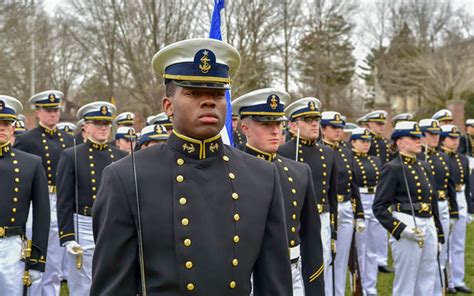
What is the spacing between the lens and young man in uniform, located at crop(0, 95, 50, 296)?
205 inches

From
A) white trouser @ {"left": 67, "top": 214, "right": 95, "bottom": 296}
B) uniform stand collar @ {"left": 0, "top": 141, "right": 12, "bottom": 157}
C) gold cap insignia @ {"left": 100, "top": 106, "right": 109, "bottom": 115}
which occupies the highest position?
gold cap insignia @ {"left": 100, "top": 106, "right": 109, "bottom": 115}

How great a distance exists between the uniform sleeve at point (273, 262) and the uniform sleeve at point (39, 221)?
10.7ft

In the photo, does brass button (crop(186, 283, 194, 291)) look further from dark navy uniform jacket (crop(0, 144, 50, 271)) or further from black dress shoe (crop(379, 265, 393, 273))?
black dress shoe (crop(379, 265, 393, 273))

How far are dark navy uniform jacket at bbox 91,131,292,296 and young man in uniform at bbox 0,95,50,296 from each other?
2984 millimetres

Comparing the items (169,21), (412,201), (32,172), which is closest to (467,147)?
(412,201)

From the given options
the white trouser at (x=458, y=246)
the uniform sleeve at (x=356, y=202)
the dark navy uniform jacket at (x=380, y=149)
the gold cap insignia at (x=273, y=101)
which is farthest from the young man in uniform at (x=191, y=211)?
the dark navy uniform jacket at (x=380, y=149)

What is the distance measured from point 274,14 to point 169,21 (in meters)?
5.70

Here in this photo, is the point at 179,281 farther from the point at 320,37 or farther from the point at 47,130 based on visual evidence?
the point at 320,37

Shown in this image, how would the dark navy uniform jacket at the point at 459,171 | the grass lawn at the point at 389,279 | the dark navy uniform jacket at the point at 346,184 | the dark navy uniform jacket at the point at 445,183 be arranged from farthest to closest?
the dark navy uniform jacket at the point at 459,171 → the grass lawn at the point at 389,279 → the dark navy uniform jacket at the point at 445,183 → the dark navy uniform jacket at the point at 346,184

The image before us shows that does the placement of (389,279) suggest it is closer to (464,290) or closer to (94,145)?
(464,290)

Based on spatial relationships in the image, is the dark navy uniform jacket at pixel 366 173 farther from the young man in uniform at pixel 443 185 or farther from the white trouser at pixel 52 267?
the white trouser at pixel 52 267

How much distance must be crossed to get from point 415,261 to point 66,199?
388 centimetres

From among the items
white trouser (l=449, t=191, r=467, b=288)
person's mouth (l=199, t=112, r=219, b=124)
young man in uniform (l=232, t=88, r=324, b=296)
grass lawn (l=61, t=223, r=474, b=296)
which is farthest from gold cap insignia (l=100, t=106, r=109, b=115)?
white trouser (l=449, t=191, r=467, b=288)

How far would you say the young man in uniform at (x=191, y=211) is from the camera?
95.8 inches
